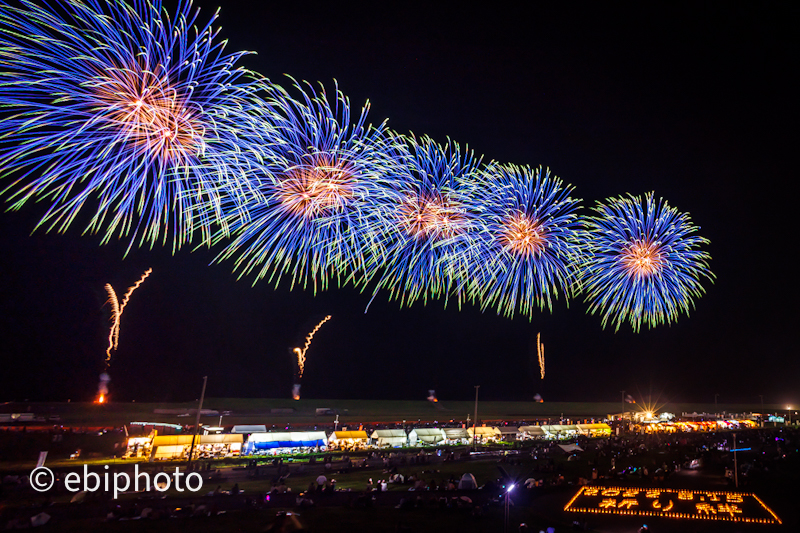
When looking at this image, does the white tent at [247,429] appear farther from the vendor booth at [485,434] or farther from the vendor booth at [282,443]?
the vendor booth at [485,434]

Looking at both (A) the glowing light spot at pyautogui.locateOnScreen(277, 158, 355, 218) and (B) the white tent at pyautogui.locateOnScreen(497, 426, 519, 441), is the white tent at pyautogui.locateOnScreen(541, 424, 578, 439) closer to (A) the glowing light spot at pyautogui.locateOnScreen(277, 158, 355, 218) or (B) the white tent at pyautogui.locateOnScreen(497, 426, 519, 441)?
(B) the white tent at pyautogui.locateOnScreen(497, 426, 519, 441)

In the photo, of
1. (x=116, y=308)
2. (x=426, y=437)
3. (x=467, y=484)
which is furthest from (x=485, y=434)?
(x=116, y=308)

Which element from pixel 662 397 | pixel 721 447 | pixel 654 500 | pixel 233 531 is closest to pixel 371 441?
pixel 654 500

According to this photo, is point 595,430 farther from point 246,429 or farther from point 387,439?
point 246,429

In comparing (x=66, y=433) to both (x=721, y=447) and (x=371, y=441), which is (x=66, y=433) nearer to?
(x=371, y=441)

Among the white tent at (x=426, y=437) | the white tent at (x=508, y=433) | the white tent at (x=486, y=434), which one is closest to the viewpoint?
the white tent at (x=426, y=437)

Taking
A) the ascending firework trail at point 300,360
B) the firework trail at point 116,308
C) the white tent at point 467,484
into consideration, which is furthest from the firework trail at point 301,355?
the white tent at point 467,484

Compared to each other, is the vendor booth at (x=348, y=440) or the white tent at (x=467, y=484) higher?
the white tent at (x=467, y=484)
